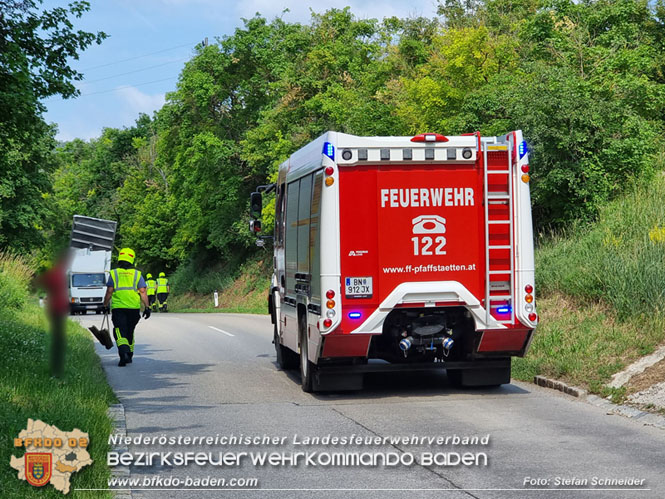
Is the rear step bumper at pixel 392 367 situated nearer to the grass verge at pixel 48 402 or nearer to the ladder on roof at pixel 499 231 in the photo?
the ladder on roof at pixel 499 231

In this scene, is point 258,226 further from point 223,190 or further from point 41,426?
point 223,190

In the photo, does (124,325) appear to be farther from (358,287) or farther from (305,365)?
(358,287)

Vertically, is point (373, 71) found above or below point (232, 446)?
above

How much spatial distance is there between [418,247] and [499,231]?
1.04m

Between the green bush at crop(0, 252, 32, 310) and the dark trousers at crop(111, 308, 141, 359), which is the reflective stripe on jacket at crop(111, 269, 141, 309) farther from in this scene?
the green bush at crop(0, 252, 32, 310)

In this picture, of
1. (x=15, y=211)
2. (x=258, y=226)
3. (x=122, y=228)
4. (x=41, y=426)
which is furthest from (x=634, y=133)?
(x=122, y=228)

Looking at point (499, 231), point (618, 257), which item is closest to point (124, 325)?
point (499, 231)

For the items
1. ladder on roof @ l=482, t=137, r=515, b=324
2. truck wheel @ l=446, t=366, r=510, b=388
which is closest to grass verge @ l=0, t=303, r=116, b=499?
truck wheel @ l=446, t=366, r=510, b=388

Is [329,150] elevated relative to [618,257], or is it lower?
elevated

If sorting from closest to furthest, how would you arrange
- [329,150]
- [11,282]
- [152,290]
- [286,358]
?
[329,150]
[286,358]
[11,282]
[152,290]

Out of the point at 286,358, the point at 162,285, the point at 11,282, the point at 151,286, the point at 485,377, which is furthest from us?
the point at 162,285

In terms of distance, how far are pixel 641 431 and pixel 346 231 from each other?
4.10 metres

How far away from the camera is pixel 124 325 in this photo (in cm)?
1619

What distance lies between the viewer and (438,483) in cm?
716
